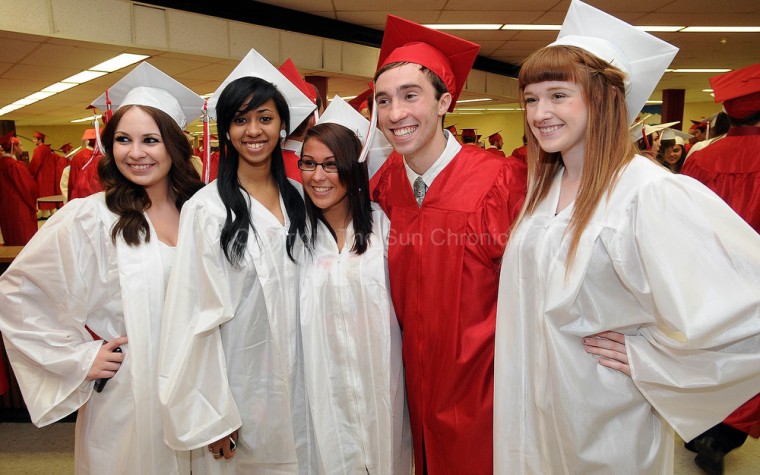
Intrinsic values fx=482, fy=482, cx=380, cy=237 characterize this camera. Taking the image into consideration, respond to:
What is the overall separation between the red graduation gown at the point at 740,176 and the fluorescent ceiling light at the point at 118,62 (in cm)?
684

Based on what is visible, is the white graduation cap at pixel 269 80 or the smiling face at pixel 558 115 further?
the white graduation cap at pixel 269 80

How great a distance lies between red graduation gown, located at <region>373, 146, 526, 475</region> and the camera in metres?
1.83

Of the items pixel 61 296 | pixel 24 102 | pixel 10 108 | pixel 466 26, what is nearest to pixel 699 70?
pixel 466 26

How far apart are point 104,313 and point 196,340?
0.47 m

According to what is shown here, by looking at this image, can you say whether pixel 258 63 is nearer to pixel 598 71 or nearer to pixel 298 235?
pixel 298 235

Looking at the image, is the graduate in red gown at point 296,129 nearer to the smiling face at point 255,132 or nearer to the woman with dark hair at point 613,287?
the smiling face at point 255,132

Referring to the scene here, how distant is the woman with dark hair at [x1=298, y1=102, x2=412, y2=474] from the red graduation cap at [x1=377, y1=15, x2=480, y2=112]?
474 millimetres

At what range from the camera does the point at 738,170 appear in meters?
3.12

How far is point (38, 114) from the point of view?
15.0 m

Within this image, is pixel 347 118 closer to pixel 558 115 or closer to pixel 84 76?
pixel 558 115

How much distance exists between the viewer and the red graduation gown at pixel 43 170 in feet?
36.9

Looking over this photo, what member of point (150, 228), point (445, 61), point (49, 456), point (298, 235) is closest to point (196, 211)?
point (150, 228)

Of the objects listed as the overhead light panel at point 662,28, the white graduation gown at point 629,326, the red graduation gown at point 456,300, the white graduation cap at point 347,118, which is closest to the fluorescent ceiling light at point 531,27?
the overhead light panel at point 662,28

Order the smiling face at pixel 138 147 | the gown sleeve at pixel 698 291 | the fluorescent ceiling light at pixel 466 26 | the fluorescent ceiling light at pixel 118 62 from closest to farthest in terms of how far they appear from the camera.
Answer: the gown sleeve at pixel 698 291 → the smiling face at pixel 138 147 → the fluorescent ceiling light at pixel 118 62 → the fluorescent ceiling light at pixel 466 26
